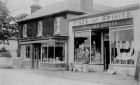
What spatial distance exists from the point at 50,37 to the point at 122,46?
693 cm

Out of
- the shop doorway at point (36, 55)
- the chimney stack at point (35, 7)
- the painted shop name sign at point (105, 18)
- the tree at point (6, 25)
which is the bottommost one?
the shop doorway at point (36, 55)

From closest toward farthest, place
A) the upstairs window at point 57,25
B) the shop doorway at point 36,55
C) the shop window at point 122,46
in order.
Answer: the shop window at point 122,46, the upstairs window at point 57,25, the shop doorway at point 36,55

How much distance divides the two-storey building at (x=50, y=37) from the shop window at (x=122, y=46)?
17.8 ft

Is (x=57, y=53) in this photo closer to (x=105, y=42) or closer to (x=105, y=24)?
(x=105, y=42)

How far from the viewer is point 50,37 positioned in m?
20.5

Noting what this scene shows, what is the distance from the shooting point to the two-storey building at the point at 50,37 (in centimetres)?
2089

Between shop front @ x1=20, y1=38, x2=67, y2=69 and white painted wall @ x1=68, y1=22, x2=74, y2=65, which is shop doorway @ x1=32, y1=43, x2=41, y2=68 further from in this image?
white painted wall @ x1=68, y1=22, x2=74, y2=65

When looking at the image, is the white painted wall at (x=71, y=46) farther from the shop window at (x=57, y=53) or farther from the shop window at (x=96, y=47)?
the shop window at (x=96, y=47)

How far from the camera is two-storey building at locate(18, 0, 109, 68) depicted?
2089 cm

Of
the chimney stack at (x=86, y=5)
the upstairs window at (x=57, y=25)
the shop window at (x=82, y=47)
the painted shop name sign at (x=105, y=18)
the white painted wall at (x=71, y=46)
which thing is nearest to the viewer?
the painted shop name sign at (x=105, y=18)

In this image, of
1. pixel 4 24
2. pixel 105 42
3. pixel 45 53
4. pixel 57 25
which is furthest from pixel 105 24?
pixel 4 24

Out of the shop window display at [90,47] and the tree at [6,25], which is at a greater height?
the tree at [6,25]

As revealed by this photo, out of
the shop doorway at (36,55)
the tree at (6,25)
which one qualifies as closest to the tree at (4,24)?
the tree at (6,25)

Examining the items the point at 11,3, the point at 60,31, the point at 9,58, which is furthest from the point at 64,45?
the point at 11,3
